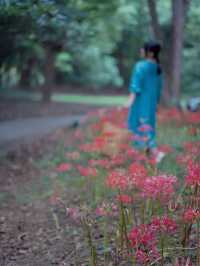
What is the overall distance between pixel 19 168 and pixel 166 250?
17.0 ft

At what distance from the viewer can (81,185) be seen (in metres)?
6.43

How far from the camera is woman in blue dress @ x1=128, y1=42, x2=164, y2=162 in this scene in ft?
23.7

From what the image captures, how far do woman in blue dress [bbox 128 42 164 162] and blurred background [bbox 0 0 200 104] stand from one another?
4.14ft

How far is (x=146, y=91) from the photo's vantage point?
7637 mm

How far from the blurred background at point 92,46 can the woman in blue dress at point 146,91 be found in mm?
1262

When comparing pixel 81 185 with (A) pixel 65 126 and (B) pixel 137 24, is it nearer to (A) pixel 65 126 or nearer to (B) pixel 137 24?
(A) pixel 65 126

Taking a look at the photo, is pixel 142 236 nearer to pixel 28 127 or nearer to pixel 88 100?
pixel 28 127

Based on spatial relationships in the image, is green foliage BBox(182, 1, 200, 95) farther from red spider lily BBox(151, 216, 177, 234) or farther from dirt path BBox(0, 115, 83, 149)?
red spider lily BBox(151, 216, 177, 234)

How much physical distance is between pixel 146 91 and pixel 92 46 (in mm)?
19233

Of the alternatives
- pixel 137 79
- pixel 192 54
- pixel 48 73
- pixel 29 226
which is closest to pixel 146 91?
pixel 137 79

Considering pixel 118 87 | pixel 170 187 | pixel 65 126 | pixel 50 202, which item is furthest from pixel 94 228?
pixel 118 87

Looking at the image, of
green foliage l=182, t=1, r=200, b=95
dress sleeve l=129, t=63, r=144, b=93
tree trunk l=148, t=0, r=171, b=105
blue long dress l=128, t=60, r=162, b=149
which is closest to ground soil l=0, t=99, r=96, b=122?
tree trunk l=148, t=0, r=171, b=105

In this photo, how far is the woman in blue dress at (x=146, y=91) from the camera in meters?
7.21

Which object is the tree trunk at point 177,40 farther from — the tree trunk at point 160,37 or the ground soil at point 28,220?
the ground soil at point 28,220
